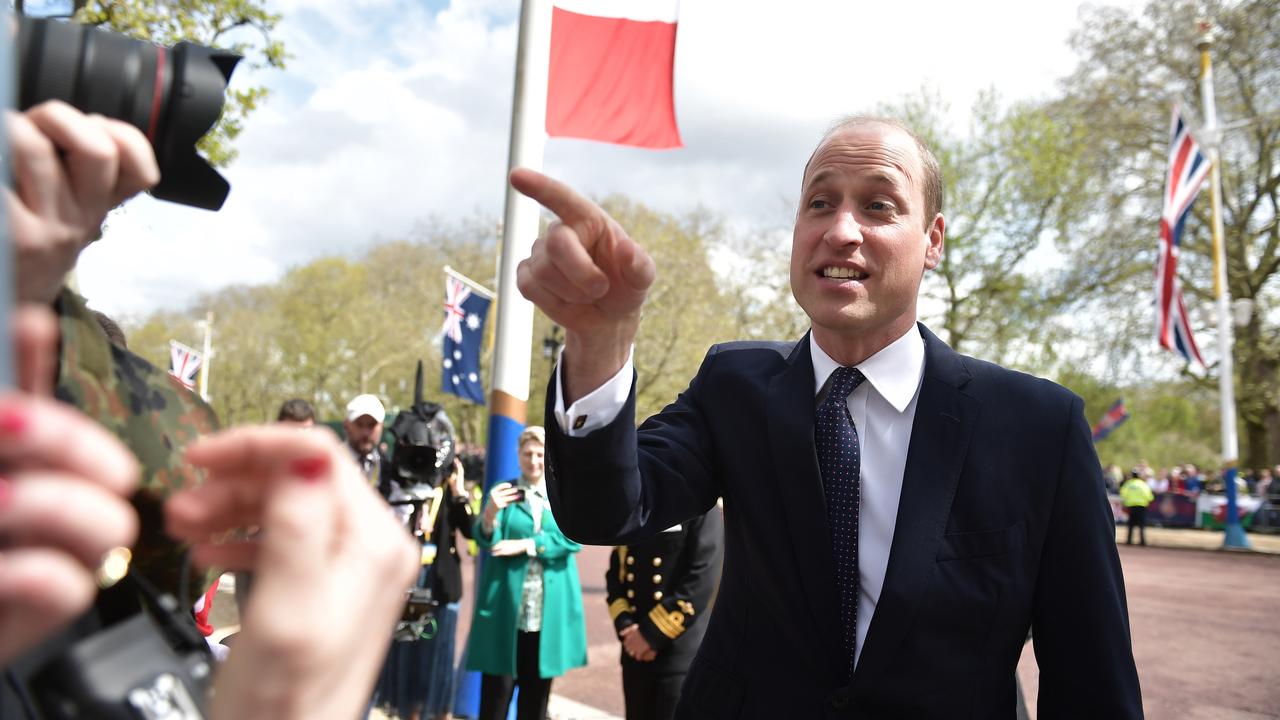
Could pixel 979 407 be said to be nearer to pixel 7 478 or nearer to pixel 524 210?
pixel 7 478

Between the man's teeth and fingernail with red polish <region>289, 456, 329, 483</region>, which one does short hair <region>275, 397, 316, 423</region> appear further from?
fingernail with red polish <region>289, 456, 329, 483</region>

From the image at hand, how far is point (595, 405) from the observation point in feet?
5.02

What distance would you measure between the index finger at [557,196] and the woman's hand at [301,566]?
387 millimetres

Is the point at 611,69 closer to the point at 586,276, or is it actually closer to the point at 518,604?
the point at 518,604

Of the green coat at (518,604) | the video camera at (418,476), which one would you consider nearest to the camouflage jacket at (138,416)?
the green coat at (518,604)

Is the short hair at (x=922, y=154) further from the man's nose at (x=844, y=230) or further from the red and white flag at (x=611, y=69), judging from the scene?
the red and white flag at (x=611, y=69)

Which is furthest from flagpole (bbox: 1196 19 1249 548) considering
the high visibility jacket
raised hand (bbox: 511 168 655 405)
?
raised hand (bbox: 511 168 655 405)

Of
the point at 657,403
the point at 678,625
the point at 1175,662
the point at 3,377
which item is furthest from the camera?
the point at 657,403

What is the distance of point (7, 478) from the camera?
1.68 ft

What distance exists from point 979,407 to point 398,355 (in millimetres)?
36535

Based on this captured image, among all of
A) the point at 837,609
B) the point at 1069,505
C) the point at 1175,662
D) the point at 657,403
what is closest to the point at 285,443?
the point at 837,609

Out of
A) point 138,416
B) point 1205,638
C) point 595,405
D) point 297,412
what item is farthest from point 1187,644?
point 138,416

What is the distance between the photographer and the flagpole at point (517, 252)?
212 inches

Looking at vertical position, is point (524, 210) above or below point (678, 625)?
above
